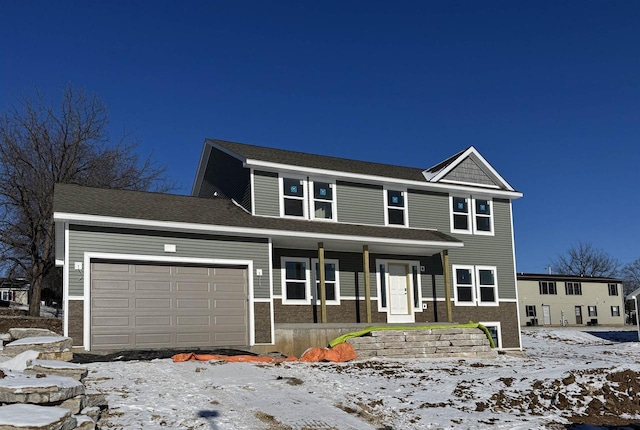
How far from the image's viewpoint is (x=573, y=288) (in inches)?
2047

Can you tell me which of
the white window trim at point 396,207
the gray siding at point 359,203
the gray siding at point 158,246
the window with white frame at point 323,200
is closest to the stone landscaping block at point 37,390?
the gray siding at point 158,246

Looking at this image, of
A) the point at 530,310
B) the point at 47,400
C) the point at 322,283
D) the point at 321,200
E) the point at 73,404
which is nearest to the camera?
the point at 47,400

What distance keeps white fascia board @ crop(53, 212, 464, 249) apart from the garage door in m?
1.04

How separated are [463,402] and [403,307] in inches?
425

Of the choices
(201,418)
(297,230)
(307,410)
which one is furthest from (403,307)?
(201,418)

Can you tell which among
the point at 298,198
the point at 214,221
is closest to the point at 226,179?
the point at 298,198

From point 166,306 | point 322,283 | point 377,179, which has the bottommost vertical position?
point 166,306

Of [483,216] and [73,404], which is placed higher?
[483,216]

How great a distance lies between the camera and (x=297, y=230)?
61.9ft

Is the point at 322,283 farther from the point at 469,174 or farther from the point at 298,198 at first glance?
the point at 469,174

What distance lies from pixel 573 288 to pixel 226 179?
3874 centimetres

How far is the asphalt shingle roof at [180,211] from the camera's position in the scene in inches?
653

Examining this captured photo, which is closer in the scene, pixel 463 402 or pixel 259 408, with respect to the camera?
pixel 259 408

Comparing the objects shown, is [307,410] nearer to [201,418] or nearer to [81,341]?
[201,418]
